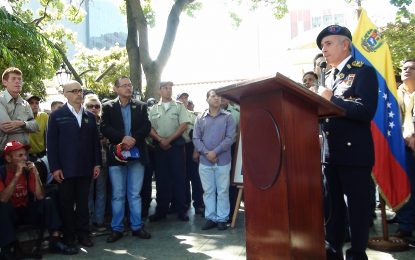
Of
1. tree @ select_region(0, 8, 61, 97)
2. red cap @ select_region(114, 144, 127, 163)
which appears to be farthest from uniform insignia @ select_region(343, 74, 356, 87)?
tree @ select_region(0, 8, 61, 97)

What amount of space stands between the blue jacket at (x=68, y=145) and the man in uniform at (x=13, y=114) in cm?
46

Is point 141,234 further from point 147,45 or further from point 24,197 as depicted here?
point 147,45

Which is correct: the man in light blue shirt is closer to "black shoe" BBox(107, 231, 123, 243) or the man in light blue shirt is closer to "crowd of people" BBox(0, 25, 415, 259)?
"crowd of people" BBox(0, 25, 415, 259)

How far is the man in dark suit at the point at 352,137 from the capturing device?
126 inches

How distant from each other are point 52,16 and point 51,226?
1855 centimetres

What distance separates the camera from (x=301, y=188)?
263 cm

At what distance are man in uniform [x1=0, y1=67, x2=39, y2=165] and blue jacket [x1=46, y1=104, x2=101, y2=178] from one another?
458 mm

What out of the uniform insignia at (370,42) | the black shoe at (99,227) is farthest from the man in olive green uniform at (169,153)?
the uniform insignia at (370,42)

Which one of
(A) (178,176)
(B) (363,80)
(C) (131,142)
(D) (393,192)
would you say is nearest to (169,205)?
(A) (178,176)

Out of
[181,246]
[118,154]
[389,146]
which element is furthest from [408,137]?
[118,154]

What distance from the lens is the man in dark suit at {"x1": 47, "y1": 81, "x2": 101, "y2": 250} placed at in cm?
512

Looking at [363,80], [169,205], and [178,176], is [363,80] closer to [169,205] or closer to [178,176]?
[178,176]

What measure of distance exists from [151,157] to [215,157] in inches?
56.9

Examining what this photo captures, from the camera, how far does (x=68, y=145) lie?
5.19 m
